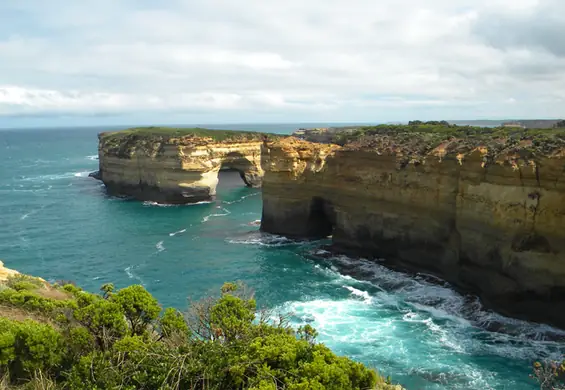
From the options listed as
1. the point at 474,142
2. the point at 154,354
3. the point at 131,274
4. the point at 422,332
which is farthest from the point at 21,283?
the point at 474,142

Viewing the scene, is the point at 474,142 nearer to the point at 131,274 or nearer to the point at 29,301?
the point at 131,274

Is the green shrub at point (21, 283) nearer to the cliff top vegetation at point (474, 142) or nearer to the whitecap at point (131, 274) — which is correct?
the whitecap at point (131, 274)

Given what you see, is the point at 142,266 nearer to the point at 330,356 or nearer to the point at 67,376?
the point at 67,376

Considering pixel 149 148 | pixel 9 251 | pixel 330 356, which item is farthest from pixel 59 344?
pixel 149 148

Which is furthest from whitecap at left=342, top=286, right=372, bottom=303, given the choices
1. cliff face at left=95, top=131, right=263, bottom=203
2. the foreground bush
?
cliff face at left=95, top=131, right=263, bottom=203

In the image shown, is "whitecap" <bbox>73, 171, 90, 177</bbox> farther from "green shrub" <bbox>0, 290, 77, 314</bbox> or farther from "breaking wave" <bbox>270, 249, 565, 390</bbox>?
"green shrub" <bbox>0, 290, 77, 314</bbox>
